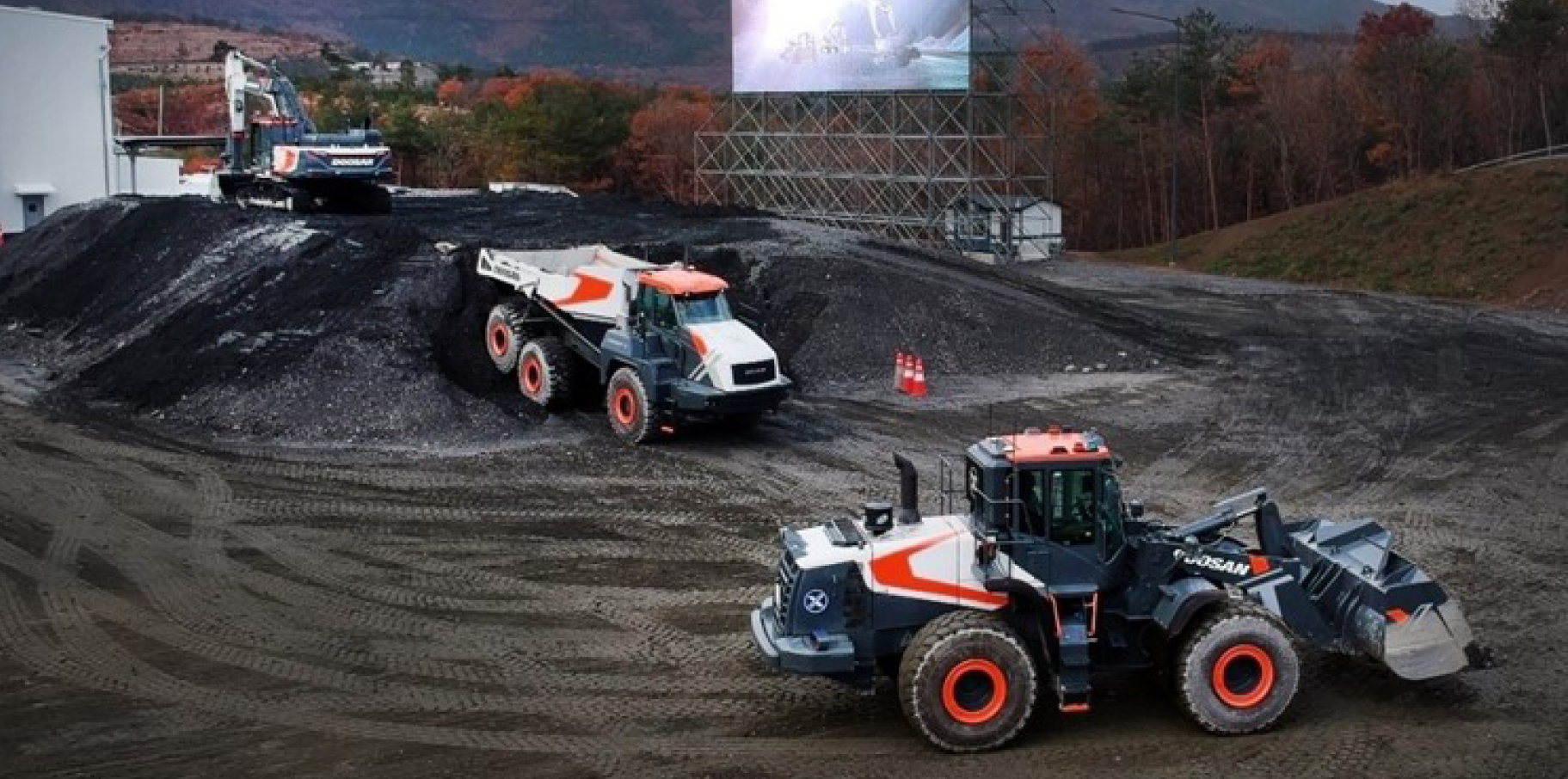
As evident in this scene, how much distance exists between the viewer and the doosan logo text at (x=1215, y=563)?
11.6 metres

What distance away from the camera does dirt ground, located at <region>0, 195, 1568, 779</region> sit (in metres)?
11.4

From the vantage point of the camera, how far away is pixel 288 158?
118ft

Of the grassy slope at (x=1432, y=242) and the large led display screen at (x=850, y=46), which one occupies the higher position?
the large led display screen at (x=850, y=46)

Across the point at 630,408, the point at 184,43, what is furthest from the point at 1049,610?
the point at 184,43

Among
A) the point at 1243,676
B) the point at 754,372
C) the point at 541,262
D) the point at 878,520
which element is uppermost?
the point at 541,262

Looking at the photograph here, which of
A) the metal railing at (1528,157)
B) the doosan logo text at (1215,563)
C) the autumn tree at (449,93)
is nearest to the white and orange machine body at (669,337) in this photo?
the doosan logo text at (1215,563)

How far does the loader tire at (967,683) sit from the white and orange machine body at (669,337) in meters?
10.7

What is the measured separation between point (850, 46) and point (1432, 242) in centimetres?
1715

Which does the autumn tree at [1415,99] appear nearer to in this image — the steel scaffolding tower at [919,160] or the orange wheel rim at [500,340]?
the steel scaffolding tower at [919,160]

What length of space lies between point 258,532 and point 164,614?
303 cm

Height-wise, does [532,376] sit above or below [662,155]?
below

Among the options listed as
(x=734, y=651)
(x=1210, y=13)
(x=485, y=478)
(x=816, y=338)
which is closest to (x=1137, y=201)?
(x=1210, y=13)

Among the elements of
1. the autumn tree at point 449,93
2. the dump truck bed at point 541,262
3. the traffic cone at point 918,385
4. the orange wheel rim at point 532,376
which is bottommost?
the traffic cone at point 918,385

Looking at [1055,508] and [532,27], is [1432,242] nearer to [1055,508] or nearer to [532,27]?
[1055,508]
